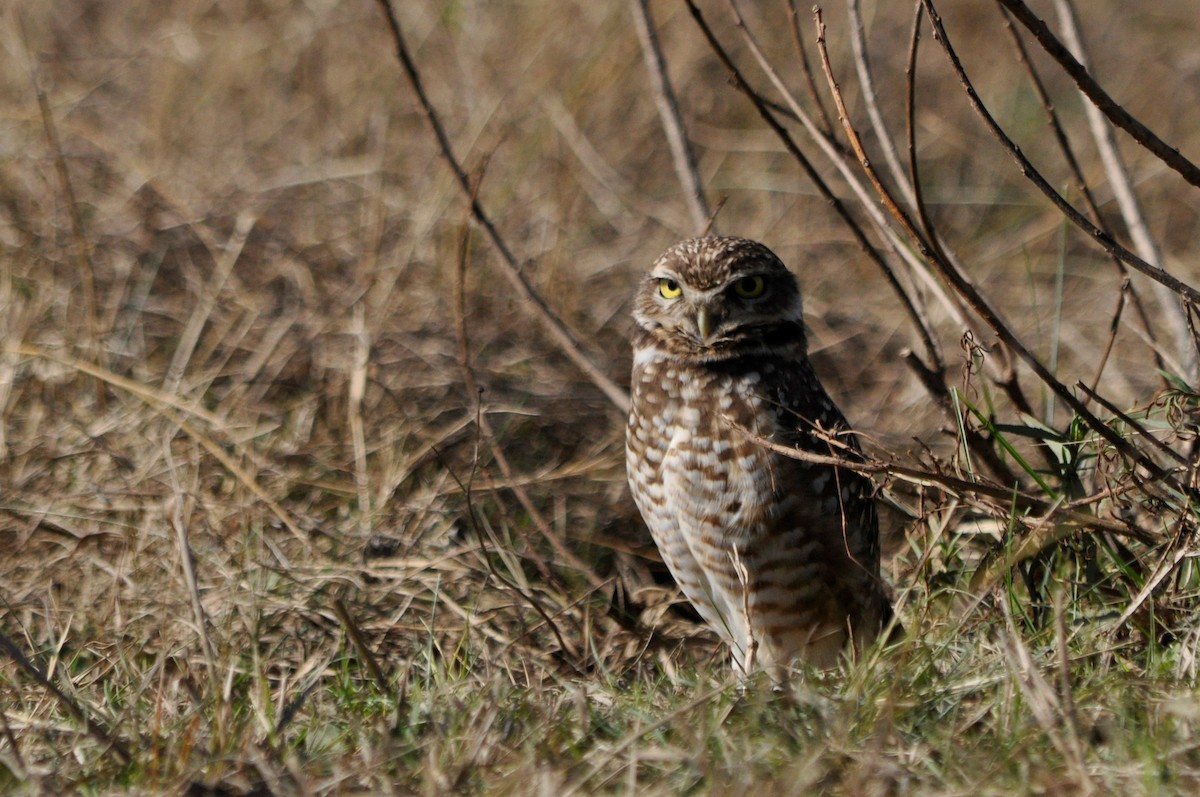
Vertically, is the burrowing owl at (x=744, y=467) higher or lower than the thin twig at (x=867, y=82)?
lower

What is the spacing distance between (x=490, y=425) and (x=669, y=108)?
134 cm

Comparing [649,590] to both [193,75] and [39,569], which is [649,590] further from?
[193,75]

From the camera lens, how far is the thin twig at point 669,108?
13.1ft

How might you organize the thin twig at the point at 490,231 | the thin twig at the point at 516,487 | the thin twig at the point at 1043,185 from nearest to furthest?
the thin twig at the point at 1043,185 → the thin twig at the point at 490,231 → the thin twig at the point at 516,487

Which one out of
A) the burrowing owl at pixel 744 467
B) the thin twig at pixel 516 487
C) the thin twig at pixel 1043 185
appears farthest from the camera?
the thin twig at pixel 516 487

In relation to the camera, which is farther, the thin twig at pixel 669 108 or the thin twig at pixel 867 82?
the thin twig at pixel 669 108

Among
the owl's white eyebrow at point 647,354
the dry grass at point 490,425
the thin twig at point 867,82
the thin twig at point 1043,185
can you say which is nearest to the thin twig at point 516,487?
the dry grass at point 490,425

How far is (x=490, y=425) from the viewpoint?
479 cm

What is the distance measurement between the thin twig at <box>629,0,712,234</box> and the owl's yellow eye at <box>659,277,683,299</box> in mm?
602

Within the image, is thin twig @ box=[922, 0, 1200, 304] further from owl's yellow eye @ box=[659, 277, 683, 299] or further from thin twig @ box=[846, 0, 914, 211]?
owl's yellow eye @ box=[659, 277, 683, 299]

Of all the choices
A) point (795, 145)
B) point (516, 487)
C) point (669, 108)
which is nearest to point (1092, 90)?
point (795, 145)

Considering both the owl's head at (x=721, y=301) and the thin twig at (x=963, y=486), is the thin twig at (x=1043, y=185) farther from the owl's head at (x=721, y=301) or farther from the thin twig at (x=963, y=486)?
the owl's head at (x=721, y=301)

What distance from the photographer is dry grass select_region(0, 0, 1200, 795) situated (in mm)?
2410

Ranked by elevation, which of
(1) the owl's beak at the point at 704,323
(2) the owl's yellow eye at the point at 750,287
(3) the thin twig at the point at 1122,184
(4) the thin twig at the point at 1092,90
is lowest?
(1) the owl's beak at the point at 704,323
